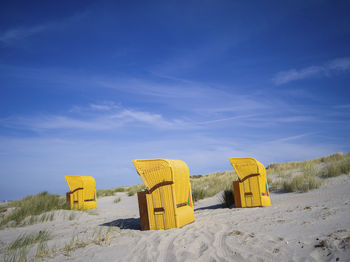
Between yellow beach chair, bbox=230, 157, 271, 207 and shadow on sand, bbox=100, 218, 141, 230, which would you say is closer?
shadow on sand, bbox=100, 218, 141, 230

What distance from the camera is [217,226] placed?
6.14 metres

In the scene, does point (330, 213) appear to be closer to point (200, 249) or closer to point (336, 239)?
point (336, 239)

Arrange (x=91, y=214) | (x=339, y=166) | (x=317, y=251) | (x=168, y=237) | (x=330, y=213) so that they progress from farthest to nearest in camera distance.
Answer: (x=339, y=166) < (x=91, y=214) < (x=330, y=213) < (x=168, y=237) < (x=317, y=251)

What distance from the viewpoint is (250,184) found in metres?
9.07

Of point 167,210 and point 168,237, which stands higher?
point 167,210

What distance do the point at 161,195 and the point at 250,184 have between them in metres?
3.82

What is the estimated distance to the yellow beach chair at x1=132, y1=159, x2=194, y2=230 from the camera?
21.1 ft

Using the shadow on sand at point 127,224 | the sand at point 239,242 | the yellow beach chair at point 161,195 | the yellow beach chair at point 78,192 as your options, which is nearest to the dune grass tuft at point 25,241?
the sand at point 239,242

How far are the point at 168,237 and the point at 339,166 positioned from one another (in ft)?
36.6

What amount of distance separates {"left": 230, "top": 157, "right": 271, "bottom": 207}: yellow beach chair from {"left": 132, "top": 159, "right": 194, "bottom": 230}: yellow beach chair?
296 cm

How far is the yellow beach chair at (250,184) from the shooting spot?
8.91 m

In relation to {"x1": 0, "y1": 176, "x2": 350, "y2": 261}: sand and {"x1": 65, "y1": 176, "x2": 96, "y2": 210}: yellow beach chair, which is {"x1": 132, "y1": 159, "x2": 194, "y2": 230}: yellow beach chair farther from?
{"x1": 65, "y1": 176, "x2": 96, "y2": 210}: yellow beach chair

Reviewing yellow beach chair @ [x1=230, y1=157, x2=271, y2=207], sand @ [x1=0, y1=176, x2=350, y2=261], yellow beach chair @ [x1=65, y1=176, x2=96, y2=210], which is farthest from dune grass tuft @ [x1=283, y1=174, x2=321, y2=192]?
yellow beach chair @ [x1=65, y1=176, x2=96, y2=210]

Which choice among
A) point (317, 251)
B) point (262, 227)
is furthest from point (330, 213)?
point (317, 251)
